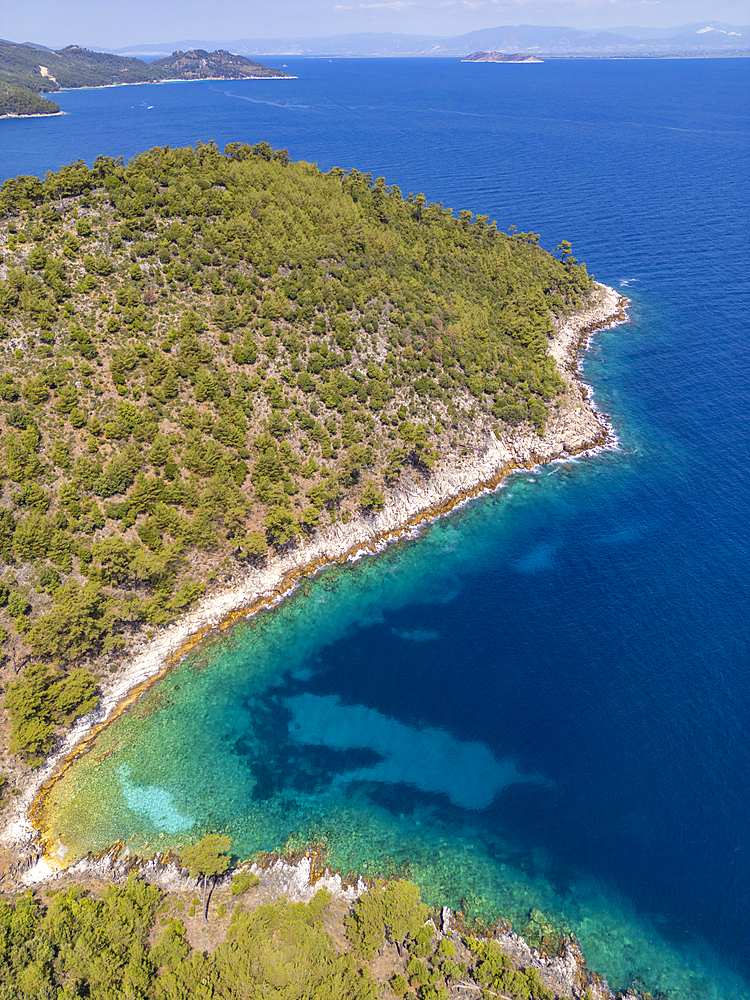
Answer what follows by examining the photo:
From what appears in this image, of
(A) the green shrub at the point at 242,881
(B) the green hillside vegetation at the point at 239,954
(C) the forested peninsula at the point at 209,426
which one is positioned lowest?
(A) the green shrub at the point at 242,881

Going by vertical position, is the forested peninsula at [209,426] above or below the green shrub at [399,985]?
above

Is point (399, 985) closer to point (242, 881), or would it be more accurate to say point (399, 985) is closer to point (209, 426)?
point (242, 881)

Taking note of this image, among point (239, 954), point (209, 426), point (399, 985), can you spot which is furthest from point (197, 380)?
point (399, 985)

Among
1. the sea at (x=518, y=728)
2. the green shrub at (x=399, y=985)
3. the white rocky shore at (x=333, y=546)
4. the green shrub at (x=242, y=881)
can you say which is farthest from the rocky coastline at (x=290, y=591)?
the green shrub at (x=399, y=985)

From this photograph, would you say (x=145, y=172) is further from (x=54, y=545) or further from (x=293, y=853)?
(x=293, y=853)

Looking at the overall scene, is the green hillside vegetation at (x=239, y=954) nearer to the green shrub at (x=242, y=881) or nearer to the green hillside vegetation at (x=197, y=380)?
the green shrub at (x=242, y=881)

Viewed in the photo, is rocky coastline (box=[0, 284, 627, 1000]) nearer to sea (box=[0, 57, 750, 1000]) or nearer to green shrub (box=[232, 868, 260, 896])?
green shrub (box=[232, 868, 260, 896])
